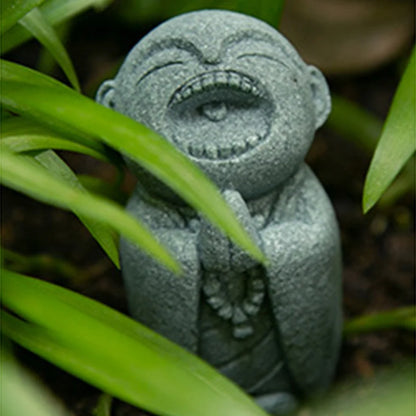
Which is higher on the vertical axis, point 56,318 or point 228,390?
point 56,318

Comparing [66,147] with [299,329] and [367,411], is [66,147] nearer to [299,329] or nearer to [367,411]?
[299,329]

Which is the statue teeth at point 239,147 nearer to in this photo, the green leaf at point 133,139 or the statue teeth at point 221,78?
the statue teeth at point 221,78

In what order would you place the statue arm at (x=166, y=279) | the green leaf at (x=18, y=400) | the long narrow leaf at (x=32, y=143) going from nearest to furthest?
the green leaf at (x=18, y=400), the long narrow leaf at (x=32, y=143), the statue arm at (x=166, y=279)

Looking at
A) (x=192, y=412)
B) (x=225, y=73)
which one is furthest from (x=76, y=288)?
(x=192, y=412)

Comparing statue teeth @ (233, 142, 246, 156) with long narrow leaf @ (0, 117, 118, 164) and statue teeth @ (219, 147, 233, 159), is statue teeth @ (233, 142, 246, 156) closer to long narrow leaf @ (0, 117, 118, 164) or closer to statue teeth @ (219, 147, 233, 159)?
statue teeth @ (219, 147, 233, 159)

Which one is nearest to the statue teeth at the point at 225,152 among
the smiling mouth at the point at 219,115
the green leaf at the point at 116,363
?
the smiling mouth at the point at 219,115

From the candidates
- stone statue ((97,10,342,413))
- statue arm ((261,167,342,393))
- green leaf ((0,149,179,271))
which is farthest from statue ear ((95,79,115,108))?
green leaf ((0,149,179,271))

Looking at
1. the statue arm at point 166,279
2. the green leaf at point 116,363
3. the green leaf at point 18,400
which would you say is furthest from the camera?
the statue arm at point 166,279
